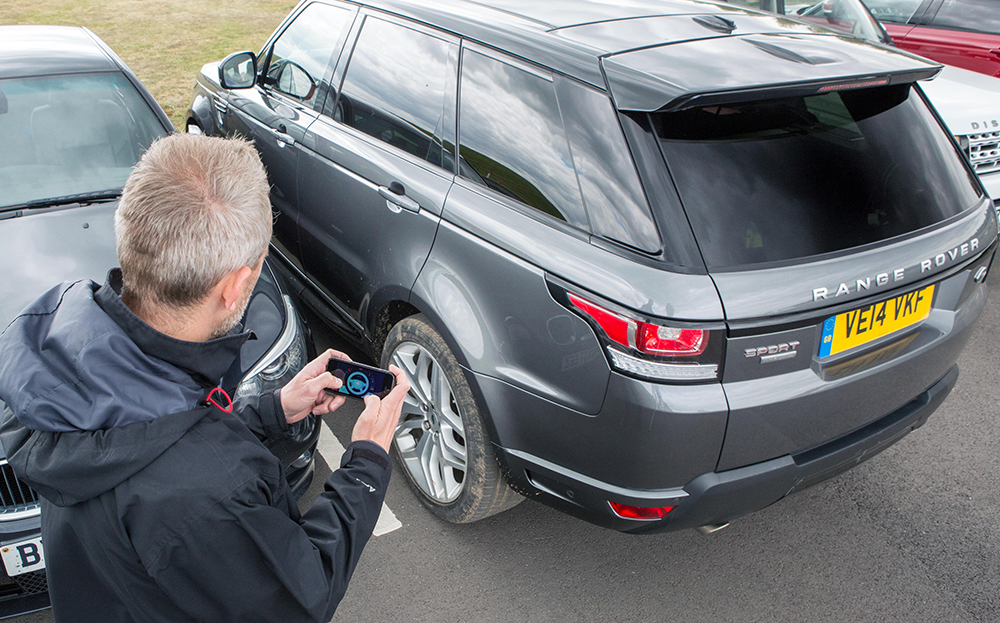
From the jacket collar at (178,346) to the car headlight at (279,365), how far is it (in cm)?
116

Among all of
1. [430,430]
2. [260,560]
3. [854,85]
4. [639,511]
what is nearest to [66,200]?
[430,430]

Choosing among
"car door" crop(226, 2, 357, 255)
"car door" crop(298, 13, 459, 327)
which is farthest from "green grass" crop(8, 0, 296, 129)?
"car door" crop(298, 13, 459, 327)

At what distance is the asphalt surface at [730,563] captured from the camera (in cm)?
244

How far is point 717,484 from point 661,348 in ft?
1.46

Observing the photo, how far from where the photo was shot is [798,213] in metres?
2.02

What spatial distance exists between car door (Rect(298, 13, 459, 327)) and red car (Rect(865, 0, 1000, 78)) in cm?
508

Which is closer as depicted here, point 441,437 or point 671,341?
point 671,341

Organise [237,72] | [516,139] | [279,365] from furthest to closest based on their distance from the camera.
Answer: [237,72], [279,365], [516,139]

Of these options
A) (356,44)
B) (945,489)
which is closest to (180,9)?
(356,44)

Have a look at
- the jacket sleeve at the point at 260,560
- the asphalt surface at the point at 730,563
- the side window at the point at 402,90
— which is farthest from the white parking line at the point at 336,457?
the jacket sleeve at the point at 260,560

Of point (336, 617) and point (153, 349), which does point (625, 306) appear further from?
point (336, 617)

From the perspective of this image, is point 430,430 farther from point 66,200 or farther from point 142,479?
point 66,200

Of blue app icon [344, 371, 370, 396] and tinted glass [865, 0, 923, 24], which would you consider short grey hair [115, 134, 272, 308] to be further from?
tinted glass [865, 0, 923, 24]

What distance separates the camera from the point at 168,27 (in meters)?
13.9
